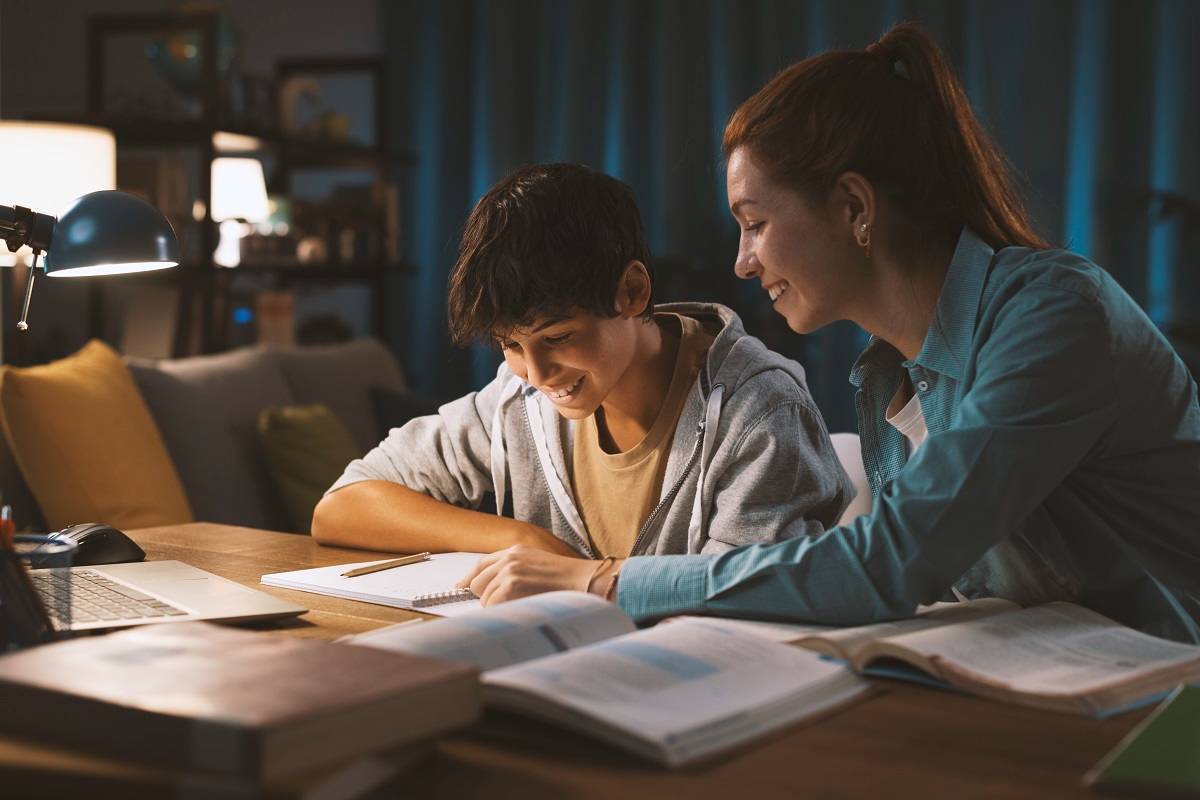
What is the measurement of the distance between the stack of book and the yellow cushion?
180 centimetres

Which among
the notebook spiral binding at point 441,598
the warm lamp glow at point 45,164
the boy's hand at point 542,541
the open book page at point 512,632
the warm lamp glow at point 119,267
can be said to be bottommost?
the boy's hand at point 542,541

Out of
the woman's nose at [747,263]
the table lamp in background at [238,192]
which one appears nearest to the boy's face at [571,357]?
the woman's nose at [747,263]

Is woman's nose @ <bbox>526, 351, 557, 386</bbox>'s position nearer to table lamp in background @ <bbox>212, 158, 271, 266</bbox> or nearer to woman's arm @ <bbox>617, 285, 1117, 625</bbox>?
woman's arm @ <bbox>617, 285, 1117, 625</bbox>

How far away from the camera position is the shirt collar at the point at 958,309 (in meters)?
1.21

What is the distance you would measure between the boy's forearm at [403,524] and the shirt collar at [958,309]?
21.0 inches

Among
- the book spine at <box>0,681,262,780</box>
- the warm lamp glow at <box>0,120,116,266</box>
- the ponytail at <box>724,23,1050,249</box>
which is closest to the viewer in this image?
the book spine at <box>0,681,262,780</box>

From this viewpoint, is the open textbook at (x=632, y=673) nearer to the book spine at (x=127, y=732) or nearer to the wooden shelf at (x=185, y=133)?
the book spine at (x=127, y=732)

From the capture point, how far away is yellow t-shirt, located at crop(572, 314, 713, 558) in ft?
5.24

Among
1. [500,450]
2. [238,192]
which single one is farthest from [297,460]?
[500,450]

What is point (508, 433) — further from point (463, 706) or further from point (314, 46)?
point (314, 46)

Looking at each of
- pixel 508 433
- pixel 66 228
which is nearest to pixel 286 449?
pixel 508 433

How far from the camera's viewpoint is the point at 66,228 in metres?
1.16

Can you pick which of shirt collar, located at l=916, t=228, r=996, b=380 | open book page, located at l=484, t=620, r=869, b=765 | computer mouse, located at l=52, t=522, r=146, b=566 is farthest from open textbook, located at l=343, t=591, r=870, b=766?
computer mouse, located at l=52, t=522, r=146, b=566

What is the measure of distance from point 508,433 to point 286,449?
1585 millimetres
